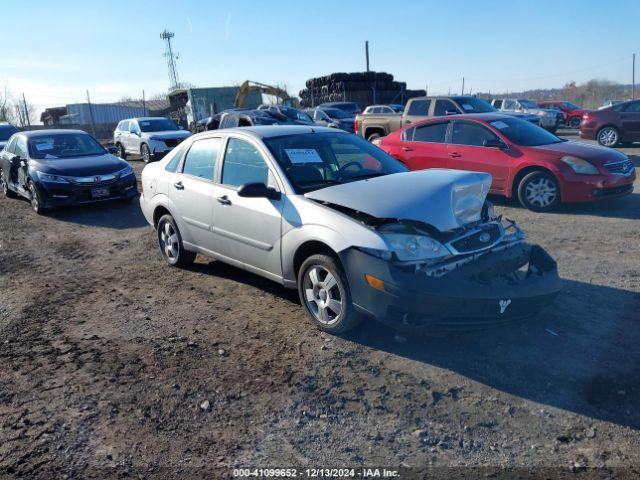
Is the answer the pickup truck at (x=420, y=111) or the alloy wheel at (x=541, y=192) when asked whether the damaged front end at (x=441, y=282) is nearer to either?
the alloy wheel at (x=541, y=192)

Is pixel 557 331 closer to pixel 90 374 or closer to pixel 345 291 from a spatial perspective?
pixel 345 291

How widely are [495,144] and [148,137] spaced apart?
12.3 meters

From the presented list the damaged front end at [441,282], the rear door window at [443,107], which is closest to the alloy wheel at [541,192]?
the damaged front end at [441,282]

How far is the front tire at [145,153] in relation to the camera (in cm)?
1763

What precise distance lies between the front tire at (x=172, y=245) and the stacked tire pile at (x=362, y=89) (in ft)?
99.5

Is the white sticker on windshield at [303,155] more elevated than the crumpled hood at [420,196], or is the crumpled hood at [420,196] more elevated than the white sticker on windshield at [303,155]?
the white sticker on windshield at [303,155]

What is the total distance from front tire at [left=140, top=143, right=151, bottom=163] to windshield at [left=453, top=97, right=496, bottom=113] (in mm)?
9821

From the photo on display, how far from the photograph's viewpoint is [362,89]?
3656 centimetres

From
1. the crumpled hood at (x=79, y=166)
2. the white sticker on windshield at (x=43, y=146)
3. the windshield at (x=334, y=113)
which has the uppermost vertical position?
the white sticker on windshield at (x=43, y=146)

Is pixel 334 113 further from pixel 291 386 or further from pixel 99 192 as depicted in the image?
pixel 291 386

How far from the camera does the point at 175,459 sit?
2.95m

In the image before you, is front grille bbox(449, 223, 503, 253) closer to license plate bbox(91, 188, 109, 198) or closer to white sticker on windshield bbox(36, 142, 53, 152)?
license plate bbox(91, 188, 109, 198)

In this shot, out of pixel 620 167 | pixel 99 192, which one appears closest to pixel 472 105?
pixel 620 167

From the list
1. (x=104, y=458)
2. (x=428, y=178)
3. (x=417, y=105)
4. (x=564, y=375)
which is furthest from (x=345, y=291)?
(x=417, y=105)
